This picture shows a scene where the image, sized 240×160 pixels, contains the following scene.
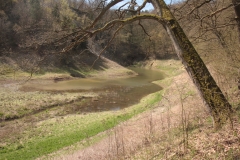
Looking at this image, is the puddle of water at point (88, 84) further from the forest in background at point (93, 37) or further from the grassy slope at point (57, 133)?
the grassy slope at point (57, 133)

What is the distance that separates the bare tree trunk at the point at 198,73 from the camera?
538 cm

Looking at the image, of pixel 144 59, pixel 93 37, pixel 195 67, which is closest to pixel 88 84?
pixel 144 59

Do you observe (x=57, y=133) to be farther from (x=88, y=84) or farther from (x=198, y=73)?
(x=88, y=84)

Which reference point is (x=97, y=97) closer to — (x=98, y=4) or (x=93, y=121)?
(x=93, y=121)

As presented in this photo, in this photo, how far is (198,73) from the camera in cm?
559

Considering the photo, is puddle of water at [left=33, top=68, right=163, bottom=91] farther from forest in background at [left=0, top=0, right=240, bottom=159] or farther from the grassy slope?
the grassy slope

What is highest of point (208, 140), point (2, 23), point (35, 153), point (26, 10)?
point (26, 10)

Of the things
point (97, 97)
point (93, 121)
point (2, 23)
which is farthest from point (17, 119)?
point (2, 23)

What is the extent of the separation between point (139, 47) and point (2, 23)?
38.3 metres

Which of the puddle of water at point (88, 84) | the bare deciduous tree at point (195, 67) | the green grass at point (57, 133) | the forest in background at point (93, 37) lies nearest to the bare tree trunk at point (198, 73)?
the bare deciduous tree at point (195, 67)

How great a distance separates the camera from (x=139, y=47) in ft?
211

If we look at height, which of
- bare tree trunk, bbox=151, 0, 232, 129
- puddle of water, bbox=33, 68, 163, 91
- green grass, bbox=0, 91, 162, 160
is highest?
bare tree trunk, bbox=151, 0, 232, 129

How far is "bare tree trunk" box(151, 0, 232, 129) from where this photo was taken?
538cm

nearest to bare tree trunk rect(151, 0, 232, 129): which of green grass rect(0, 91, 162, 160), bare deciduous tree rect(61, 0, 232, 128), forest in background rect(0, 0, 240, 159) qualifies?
bare deciduous tree rect(61, 0, 232, 128)
